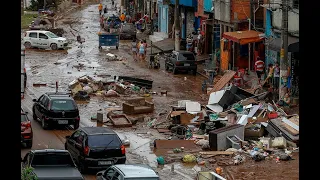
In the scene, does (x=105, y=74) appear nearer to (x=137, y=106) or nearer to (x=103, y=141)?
(x=137, y=106)

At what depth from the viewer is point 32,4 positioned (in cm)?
9756

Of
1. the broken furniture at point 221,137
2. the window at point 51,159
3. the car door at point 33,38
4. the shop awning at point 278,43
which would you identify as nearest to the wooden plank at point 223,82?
the shop awning at point 278,43

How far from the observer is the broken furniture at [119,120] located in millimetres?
27581

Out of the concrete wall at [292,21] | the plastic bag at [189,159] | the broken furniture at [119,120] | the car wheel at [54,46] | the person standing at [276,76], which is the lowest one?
the plastic bag at [189,159]

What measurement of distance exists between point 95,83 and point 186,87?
494cm

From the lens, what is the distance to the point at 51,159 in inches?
671

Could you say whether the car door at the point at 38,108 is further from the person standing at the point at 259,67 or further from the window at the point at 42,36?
the window at the point at 42,36

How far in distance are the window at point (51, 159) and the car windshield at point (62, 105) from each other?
8863 millimetres

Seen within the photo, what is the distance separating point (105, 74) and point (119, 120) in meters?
15.1

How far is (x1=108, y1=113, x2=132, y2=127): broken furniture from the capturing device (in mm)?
27581

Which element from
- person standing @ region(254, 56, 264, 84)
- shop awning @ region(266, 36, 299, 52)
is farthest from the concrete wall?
person standing @ region(254, 56, 264, 84)

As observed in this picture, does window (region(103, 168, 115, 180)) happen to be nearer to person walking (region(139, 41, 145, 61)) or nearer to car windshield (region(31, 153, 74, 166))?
car windshield (region(31, 153, 74, 166))

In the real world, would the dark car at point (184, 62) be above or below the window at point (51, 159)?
above
